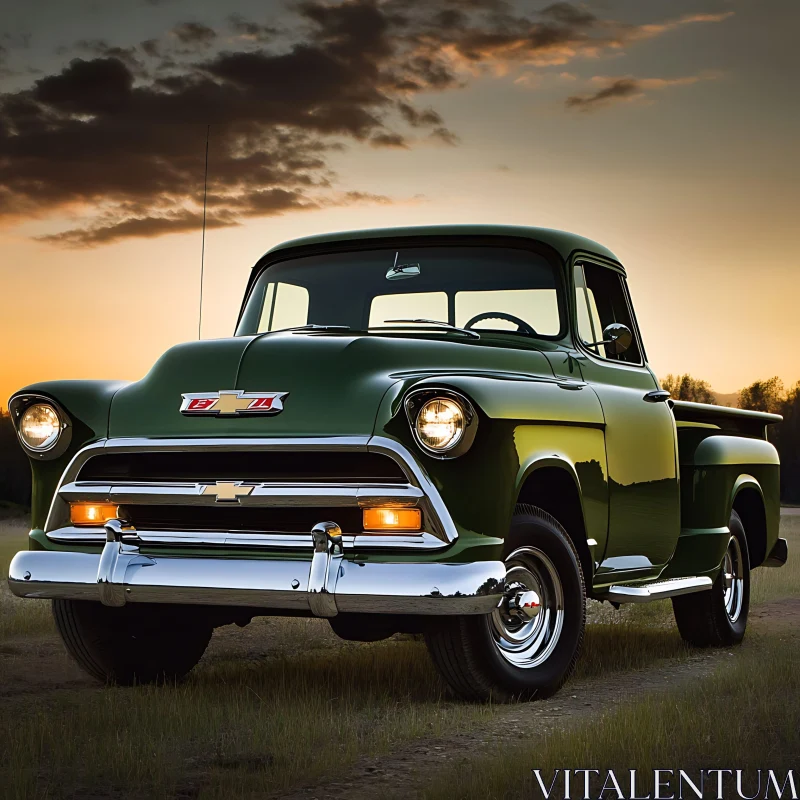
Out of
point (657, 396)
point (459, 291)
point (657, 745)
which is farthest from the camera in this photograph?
point (657, 396)

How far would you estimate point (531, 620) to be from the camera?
6.09 m

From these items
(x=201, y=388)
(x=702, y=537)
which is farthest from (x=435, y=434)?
(x=702, y=537)

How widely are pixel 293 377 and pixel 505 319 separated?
65.2 inches

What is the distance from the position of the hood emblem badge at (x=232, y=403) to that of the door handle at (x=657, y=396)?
107 inches

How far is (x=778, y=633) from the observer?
9.40 meters

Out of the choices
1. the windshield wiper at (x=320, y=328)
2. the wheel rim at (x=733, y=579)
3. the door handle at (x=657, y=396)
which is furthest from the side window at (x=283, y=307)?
the wheel rim at (x=733, y=579)

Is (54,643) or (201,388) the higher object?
(201,388)

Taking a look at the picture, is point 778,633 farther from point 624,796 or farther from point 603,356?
point 624,796

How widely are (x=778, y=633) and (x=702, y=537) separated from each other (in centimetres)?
172

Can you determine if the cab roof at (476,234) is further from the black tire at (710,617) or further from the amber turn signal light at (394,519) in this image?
the black tire at (710,617)

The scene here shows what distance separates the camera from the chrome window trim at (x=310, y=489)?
5387mm

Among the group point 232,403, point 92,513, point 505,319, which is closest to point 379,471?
point 232,403

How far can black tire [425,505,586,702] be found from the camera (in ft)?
18.4

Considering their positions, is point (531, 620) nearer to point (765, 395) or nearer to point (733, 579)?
point (733, 579)
